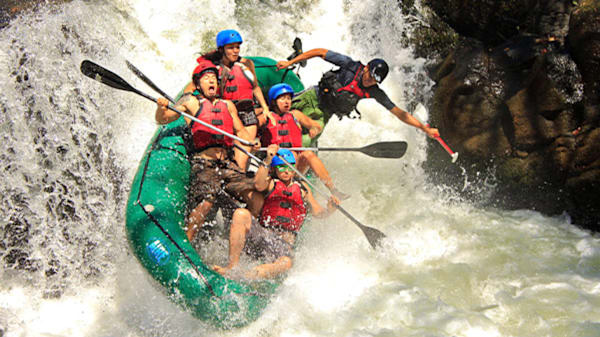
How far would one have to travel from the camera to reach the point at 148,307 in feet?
11.1

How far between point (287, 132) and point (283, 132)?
0.03 metres

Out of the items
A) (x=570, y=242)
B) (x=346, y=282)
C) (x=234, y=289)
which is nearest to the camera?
(x=234, y=289)

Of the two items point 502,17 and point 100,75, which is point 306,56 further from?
point 502,17

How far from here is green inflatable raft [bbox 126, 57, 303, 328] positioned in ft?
9.86

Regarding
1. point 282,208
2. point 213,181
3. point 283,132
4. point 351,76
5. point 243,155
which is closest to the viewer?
point 282,208

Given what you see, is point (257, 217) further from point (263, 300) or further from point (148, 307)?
point (148, 307)

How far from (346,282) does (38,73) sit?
10.1 ft

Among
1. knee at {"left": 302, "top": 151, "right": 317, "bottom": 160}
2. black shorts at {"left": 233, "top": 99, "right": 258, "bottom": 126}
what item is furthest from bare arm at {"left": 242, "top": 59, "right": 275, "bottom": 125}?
knee at {"left": 302, "top": 151, "right": 317, "bottom": 160}

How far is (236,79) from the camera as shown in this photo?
4.12 m

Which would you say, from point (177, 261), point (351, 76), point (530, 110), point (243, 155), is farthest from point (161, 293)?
point (530, 110)

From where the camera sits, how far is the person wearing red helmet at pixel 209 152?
3562mm

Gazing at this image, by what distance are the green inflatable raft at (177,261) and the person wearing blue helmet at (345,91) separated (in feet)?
4.96

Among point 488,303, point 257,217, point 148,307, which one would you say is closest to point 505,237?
point 488,303

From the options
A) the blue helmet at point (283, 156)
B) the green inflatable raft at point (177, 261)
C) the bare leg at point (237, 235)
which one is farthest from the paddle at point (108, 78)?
the bare leg at point (237, 235)
